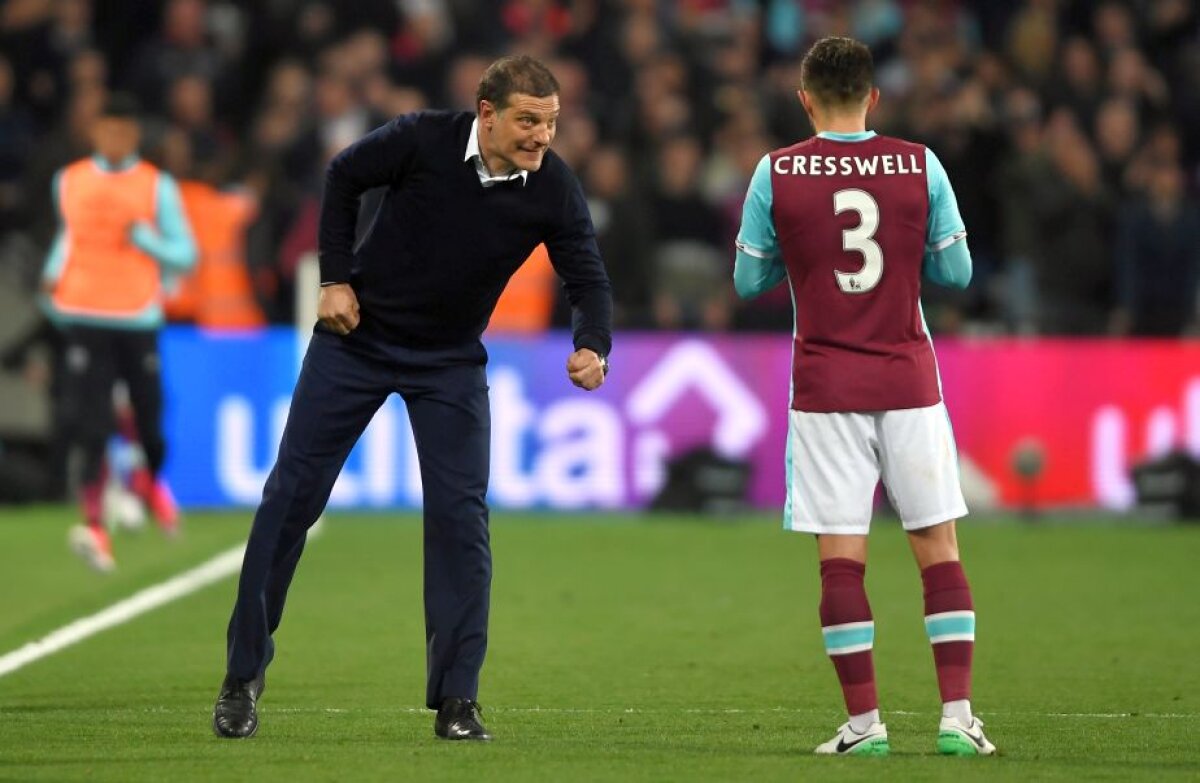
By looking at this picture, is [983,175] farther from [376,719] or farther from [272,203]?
[376,719]

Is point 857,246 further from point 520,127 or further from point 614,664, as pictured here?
point 614,664

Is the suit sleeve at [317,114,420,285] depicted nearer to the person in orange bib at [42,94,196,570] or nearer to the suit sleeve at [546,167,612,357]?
the suit sleeve at [546,167,612,357]

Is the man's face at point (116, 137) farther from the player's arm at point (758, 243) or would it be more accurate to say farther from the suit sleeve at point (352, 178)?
the player's arm at point (758, 243)

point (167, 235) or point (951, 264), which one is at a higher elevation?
point (167, 235)

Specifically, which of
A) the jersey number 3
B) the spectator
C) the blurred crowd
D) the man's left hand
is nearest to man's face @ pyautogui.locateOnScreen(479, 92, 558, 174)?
the man's left hand

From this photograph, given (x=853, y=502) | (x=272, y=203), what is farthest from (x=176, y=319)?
(x=853, y=502)

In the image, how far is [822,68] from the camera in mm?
6906

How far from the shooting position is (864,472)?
23.0 feet

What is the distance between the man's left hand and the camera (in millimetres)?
7176

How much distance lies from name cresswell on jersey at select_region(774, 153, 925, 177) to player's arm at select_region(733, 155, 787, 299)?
12 cm

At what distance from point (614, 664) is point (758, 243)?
112 inches

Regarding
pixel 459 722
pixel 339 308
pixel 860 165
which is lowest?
pixel 459 722

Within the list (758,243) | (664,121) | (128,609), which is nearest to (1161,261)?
(664,121)

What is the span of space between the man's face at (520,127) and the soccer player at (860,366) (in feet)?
2.14
